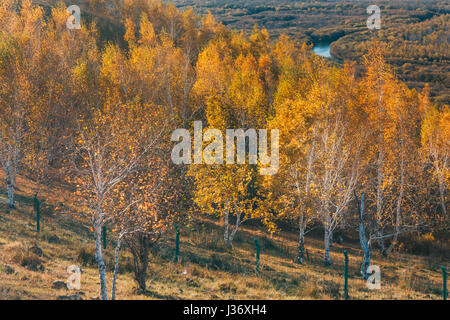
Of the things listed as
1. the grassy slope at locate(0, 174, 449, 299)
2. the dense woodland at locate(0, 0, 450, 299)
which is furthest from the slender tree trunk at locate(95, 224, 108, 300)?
the grassy slope at locate(0, 174, 449, 299)

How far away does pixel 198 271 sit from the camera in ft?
61.0

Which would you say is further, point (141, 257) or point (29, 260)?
point (29, 260)

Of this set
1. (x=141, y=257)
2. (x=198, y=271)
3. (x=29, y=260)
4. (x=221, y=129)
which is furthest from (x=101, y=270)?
(x=221, y=129)

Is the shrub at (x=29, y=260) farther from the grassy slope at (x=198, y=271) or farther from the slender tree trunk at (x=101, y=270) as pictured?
the slender tree trunk at (x=101, y=270)

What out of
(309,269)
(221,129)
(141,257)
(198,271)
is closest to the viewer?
(141,257)

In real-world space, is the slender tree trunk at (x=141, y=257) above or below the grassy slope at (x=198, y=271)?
above

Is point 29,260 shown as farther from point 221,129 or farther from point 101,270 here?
point 221,129

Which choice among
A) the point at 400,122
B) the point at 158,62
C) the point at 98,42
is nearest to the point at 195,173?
the point at 400,122

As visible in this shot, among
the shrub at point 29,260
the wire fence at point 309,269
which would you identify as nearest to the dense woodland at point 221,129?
the wire fence at point 309,269

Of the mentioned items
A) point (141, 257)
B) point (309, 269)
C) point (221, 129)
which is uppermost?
point (221, 129)

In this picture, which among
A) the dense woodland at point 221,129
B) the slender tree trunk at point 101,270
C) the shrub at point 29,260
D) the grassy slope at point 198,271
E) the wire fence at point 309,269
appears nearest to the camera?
the slender tree trunk at point 101,270

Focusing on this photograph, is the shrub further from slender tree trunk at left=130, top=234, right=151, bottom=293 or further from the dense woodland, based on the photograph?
slender tree trunk at left=130, top=234, right=151, bottom=293

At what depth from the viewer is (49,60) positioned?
32875mm

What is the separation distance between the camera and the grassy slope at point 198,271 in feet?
48.3
